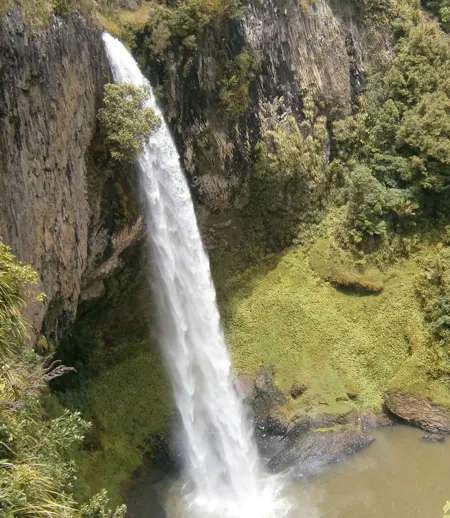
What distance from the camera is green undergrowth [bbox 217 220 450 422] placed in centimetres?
1609

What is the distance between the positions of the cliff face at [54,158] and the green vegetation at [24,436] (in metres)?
3.06

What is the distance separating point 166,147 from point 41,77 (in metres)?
4.21

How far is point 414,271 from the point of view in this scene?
18109 mm

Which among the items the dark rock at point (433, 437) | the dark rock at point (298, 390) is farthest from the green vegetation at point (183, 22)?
the dark rock at point (433, 437)

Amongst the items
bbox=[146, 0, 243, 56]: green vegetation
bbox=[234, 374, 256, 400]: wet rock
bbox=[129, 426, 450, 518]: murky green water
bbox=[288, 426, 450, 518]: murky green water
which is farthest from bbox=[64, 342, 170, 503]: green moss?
bbox=[146, 0, 243, 56]: green vegetation

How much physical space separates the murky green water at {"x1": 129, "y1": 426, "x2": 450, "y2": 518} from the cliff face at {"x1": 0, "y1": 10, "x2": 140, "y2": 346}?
21.3ft

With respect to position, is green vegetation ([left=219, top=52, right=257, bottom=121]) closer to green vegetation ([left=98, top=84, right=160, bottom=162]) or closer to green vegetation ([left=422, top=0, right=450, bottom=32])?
green vegetation ([left=98, top=84, right=160, bottom=162])

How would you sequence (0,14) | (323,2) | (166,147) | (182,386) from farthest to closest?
(323,2)
(182,386)
(166,147)
(0,14)

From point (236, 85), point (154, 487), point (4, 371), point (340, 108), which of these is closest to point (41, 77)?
point (4, 371)

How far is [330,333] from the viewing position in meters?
17.3

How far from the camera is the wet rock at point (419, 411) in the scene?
604 inches

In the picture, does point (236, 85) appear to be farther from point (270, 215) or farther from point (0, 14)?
point (0, 14)

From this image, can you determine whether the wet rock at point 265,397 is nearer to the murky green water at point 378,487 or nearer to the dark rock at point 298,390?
the dark rock at point 298,390

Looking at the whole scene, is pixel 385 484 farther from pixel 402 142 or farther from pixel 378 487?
pixel 402 142
